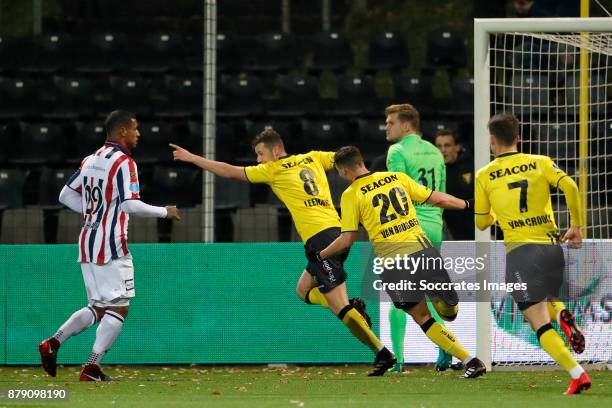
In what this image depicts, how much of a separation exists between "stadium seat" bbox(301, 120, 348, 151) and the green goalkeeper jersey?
5322mm

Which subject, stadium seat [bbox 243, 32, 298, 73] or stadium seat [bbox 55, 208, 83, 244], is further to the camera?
stadium seat [bbox 243, 32, 298, 73]

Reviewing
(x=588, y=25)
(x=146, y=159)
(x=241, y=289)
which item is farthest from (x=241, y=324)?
(x=146, y=159)

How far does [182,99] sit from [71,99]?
1.44 metres

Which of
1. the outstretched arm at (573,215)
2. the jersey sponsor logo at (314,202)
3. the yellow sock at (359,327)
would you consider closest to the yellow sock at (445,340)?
the yellow sock at (359,327)

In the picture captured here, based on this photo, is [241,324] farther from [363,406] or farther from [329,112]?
[329,112]

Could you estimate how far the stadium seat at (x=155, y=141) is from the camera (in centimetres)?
1591

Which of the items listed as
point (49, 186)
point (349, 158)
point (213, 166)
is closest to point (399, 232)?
point (349, 158)

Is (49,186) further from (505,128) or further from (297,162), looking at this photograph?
(505,128)

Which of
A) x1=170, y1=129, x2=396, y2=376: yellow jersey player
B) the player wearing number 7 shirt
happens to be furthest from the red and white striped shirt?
x1=170, y1=129, x2=396, y2=376: yellow jersey player

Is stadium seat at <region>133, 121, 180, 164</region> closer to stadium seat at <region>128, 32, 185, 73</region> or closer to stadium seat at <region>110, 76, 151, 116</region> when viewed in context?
stadium seat at <region>110, 76, 151, 116</region>

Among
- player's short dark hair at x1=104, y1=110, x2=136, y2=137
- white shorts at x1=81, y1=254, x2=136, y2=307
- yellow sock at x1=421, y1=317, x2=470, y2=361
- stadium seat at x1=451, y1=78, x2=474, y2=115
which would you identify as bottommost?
yellow sock at x1=421, y1=317, x2=470, y2=361

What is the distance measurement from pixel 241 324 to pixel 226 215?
313 cm

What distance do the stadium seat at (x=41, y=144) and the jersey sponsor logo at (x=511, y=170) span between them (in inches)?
332

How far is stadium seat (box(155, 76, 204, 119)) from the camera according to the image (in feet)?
54.1
